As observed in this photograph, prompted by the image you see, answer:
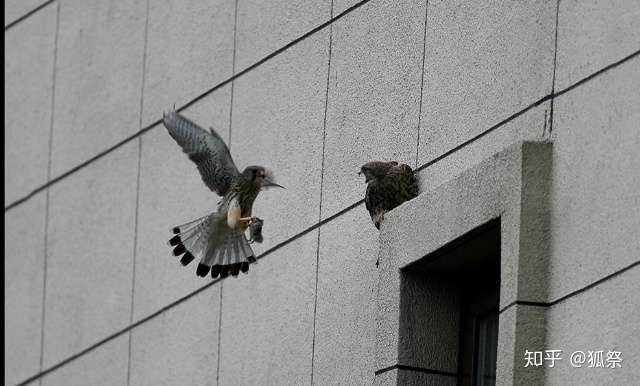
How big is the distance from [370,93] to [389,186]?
0.85m

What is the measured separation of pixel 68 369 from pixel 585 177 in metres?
6.22

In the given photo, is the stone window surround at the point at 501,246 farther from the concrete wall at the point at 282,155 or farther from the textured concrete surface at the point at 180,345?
the textured concrete surface at the point at 180,345

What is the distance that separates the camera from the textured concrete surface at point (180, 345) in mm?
14789

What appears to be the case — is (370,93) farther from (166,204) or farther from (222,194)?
(166,204)

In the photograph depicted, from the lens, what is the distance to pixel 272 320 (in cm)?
1413

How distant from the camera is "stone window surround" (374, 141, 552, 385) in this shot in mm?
11328

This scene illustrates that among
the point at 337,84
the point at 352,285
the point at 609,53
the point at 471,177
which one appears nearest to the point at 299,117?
the point at 337,84

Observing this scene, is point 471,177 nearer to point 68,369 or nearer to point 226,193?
point 226,193

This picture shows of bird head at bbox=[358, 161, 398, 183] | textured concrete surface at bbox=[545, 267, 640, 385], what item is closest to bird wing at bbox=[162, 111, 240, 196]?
bird head at bbox=[358, 161, 398, 183]

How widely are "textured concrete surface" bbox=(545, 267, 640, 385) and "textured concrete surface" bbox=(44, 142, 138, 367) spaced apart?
5311 mm

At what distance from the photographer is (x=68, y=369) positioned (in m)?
16.5

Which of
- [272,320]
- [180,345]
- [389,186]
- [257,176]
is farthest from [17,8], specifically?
[389,186]

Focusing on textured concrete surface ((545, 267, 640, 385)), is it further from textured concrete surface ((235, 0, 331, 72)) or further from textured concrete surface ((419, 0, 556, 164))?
textured concrete surface ((235, 0, 331, 72))

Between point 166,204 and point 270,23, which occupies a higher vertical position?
point 270,23
